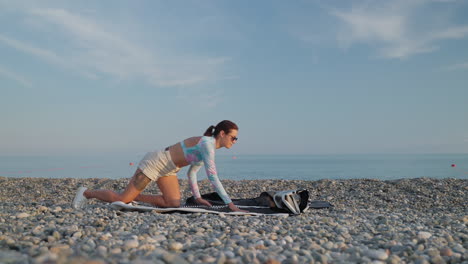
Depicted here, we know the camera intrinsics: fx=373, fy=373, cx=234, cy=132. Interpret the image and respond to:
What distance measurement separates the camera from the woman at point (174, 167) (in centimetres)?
579

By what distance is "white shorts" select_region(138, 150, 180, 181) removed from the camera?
20.1 ft

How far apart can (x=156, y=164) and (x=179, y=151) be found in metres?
0.45

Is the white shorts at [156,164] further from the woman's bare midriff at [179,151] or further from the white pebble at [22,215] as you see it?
the white pebble at [22,215]

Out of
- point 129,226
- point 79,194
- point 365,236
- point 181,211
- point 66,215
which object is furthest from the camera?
point 79,194

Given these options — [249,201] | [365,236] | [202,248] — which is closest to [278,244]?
[202,248]

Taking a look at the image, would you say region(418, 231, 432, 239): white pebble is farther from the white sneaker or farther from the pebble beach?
the white sneaker

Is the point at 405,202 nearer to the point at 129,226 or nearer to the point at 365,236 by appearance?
the point at 365,236

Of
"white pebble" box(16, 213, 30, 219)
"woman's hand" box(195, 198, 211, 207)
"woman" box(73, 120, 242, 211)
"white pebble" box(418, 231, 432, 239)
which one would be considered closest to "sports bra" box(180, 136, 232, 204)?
"woman" box(73, 120, 242, 211)

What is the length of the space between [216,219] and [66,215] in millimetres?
2221

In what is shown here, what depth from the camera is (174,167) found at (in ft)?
20.5

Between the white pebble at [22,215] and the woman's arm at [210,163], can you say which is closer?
the white pebble at [22,215]

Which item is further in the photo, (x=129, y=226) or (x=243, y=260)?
(x=129, y=226)

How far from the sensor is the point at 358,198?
9180 mm

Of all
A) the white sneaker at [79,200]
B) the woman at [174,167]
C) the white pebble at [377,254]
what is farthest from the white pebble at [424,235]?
the white sneaker at [79,200]
